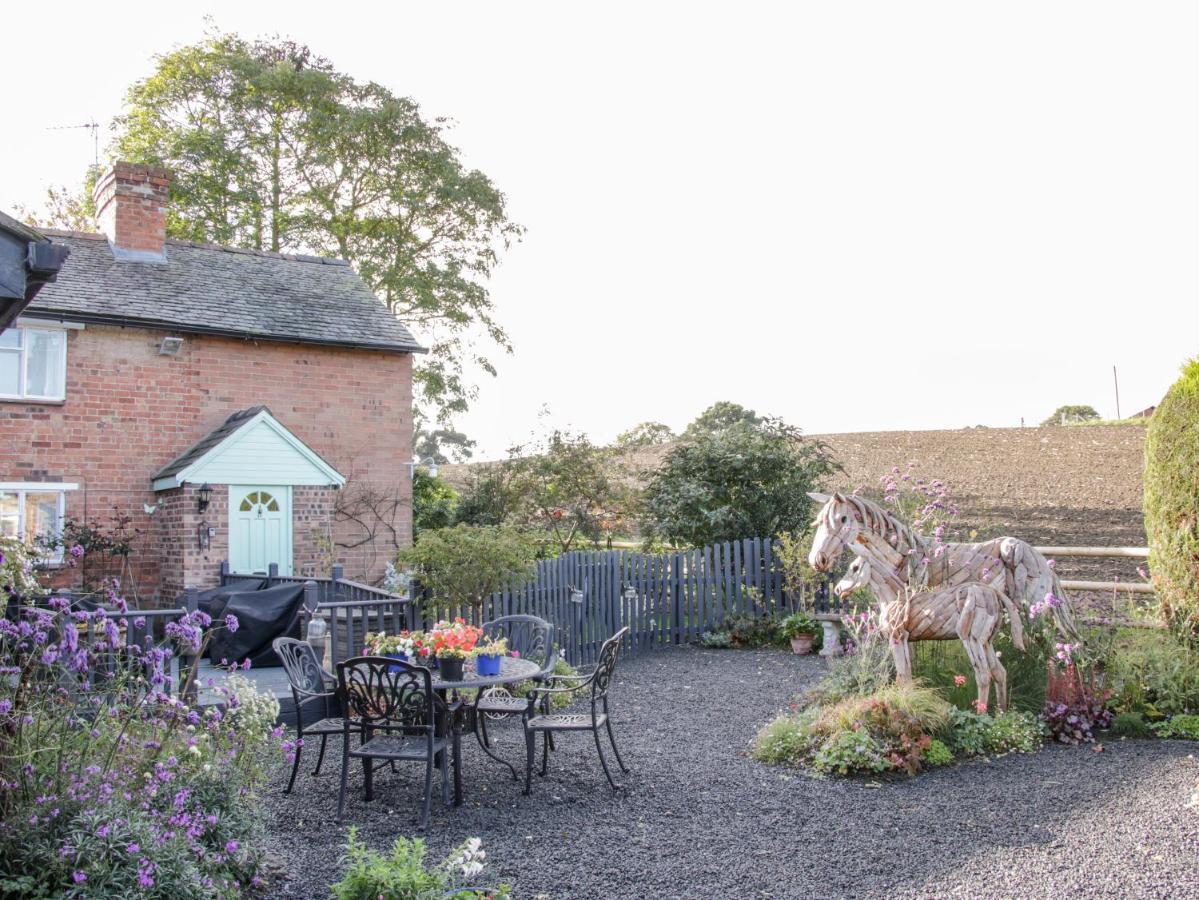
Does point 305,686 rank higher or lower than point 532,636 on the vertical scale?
lower

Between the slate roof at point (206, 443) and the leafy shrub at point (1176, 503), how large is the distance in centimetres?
1206

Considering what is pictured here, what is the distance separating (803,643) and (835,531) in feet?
16.3

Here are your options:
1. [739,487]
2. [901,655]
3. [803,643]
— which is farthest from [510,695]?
[739,487]

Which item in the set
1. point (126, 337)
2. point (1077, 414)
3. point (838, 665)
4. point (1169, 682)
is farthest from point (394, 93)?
point (1077, 414)

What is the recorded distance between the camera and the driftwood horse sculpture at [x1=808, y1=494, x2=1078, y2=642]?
798 centimetres

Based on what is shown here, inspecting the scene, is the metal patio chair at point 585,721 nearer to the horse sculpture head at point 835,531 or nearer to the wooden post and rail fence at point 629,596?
the horse sculpture head at point 835,531

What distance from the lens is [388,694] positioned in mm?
6445

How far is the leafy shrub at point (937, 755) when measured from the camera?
690 centimetres

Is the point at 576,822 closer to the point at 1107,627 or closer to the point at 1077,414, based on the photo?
the point at 1107,627

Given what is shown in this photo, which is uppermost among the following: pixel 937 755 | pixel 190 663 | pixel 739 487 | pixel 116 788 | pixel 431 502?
pixel 431 502

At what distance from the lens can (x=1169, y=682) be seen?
7.89m

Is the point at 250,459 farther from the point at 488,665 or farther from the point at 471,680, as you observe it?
the point at 471,680

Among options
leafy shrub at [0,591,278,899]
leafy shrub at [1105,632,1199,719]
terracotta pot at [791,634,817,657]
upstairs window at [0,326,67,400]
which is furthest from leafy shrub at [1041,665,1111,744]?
upstairs window at [0,326,67,400]

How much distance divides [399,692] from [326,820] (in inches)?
35.6
